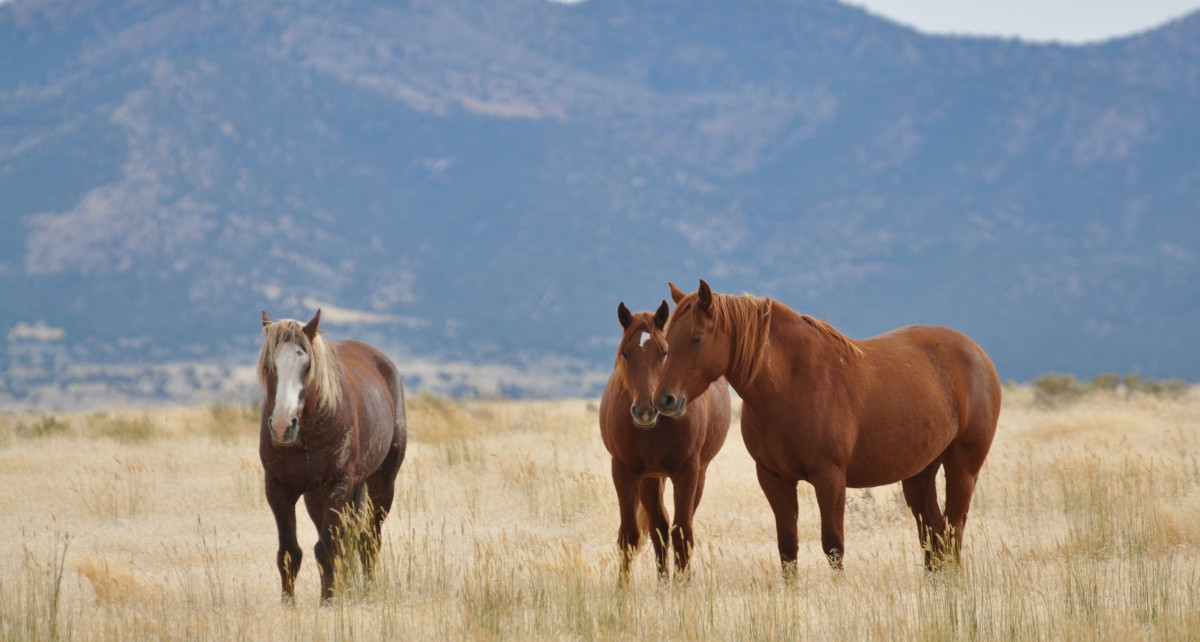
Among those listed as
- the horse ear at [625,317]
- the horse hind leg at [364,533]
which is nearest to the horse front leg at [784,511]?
the horse ear at [625,317]

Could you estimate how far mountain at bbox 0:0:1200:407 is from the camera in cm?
11431

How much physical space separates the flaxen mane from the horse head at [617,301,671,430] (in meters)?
1.79

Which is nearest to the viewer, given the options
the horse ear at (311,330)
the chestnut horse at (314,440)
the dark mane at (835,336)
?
the chestnut horse at (314,440)

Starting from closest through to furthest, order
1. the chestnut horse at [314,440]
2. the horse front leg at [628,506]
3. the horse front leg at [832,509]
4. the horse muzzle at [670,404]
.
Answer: the horse muzzle at [670,404] → the horse front leg at [832,509] → the chestnut horse at [314,440] → the horse front leg at [628,506]

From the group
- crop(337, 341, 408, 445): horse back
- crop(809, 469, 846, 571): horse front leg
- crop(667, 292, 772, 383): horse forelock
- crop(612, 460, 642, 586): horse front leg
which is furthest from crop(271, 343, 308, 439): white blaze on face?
crop(809, 469, 846, 571): horse front leg

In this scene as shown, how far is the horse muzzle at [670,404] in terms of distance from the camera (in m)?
6.50

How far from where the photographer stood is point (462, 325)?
122062 mm

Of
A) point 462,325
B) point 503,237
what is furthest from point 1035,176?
point 462,325

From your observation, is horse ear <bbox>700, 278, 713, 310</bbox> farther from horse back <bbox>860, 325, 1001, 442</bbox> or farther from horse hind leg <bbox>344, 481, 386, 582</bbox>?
horse hind leg <bbox>344, 481, 386, 582</bbox>

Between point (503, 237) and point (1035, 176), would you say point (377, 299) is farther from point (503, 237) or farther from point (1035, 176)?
point (1035, 176)

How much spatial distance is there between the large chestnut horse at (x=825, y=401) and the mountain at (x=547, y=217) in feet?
263

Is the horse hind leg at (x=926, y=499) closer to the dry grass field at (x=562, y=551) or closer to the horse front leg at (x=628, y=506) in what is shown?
the dry grass field at (x=562, y=551)

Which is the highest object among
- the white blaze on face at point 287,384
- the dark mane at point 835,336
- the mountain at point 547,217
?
the mountain at point 547,217

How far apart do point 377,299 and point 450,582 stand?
12115 cm
